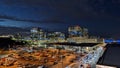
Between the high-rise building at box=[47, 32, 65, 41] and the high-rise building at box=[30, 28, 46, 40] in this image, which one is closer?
the high-rise building at box=[30, 28, 46, 40]

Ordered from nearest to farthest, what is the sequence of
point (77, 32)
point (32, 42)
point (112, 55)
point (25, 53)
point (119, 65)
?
1. point (119, 65)
2. point (112, 55)
3. point (77, 32)
4. point (25, 53)
5. point (32, 42)

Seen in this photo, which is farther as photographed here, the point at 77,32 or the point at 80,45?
the point at 80,45

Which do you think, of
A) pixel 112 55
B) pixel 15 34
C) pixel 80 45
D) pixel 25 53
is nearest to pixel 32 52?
pixel 25 53

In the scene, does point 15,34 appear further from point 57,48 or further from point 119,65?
point 119,65

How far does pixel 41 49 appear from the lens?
3.77 m

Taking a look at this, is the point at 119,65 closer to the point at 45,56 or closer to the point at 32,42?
the point at 45,56

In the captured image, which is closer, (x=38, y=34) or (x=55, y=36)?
(x=55, y=36)

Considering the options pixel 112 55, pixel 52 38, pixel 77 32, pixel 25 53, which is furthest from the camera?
pixel 52 38

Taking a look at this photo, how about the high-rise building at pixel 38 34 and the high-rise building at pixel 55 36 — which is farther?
the high-rise building at pixel 55 36

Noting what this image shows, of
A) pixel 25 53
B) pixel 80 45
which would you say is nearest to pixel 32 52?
pixel 25 53

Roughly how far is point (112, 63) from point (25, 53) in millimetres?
2505

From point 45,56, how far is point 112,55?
249 cm

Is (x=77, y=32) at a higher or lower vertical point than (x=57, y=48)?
higher

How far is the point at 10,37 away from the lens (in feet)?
10.2
